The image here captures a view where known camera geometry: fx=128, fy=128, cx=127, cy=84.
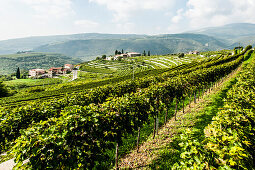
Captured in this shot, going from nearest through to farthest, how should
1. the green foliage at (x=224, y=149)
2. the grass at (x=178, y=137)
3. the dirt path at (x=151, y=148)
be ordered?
the green foliage at (x=224, y=149), the grass at (x=178, y=137), the dirt path at (x=151, y=148)

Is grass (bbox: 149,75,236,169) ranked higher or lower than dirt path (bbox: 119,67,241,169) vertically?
higher

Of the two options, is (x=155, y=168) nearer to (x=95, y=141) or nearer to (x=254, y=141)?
(x=95, y=141)

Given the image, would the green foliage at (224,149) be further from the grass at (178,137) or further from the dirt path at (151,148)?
the dirt path at (151,148)

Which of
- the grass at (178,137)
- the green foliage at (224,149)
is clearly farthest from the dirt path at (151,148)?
the green foliage at (224,149)

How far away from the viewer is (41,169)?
6027 mm

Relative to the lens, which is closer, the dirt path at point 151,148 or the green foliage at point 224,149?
the green foliage at point 224,149

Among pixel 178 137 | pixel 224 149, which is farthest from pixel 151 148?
pixel 224 149

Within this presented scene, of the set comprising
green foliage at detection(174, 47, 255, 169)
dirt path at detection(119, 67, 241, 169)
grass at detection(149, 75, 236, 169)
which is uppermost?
green foliage at detection(174, 47, 255, 169)

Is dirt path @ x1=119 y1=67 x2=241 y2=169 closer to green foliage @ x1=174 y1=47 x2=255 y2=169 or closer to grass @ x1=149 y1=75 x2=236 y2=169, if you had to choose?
grass @ x1=149 y1=75 x2=236 y2=169

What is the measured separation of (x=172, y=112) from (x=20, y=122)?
19405mm

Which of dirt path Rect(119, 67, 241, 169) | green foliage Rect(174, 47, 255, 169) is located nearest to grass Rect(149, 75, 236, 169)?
dirt path Rect(119, 67, 241, 169)

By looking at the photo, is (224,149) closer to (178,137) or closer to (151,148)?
(151,148)

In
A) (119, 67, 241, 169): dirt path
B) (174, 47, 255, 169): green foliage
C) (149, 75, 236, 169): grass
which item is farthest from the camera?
(119, 67, 241, 169): dirt path

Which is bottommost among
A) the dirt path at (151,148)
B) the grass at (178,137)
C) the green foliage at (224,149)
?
the dirt path at (151,148)
